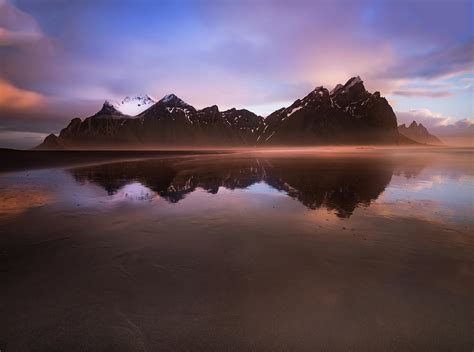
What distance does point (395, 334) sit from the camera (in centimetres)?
539

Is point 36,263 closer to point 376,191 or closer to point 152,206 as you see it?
point 152,206

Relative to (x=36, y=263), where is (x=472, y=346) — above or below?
below

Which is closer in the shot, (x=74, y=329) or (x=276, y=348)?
(x=276, y=348)

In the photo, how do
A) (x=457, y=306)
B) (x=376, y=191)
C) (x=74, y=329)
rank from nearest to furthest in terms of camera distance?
(x=74, y=329) → (x=457, y=306) → (x=376, y=191)

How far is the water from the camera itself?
536 centimetres

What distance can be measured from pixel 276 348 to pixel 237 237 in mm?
5699

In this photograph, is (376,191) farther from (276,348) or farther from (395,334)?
(276,348)

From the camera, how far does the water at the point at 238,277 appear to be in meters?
5.36

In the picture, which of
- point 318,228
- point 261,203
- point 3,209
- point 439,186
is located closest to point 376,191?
point 439,186

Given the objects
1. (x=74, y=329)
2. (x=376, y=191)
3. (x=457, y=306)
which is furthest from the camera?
(x=376, y=191)

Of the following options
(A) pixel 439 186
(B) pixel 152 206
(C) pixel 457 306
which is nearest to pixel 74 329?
(C) pixel 457 306

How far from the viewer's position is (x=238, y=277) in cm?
754

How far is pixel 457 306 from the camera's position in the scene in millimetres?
6180

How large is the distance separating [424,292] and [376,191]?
1419cm
